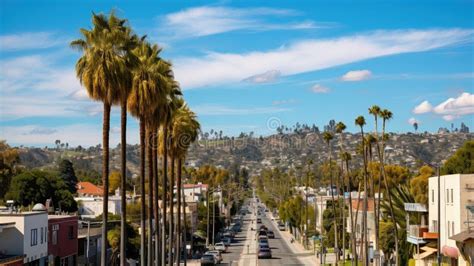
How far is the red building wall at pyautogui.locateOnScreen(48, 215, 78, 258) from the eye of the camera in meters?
61.1

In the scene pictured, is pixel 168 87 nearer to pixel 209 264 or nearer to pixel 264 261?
pixel 209 264

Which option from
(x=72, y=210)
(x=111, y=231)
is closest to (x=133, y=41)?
(x=111, y=231)

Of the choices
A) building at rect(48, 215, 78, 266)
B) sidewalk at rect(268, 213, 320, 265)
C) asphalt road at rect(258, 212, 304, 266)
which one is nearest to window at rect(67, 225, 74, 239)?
building at rect(48, 215, 78, 266)

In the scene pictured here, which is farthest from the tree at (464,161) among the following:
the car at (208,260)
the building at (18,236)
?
the building at (18,236)

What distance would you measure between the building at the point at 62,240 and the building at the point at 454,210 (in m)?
29.4

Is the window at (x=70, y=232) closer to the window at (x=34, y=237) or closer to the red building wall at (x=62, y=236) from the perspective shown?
the red building wall at (x=62, y=236)

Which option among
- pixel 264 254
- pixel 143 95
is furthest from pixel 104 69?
pixel 264 254

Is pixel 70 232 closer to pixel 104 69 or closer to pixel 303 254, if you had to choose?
pixel 104 69

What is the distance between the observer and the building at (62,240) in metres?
61.0

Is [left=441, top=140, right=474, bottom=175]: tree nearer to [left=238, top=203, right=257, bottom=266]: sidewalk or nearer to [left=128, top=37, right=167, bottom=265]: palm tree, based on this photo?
[left=238, top=203, right=257, bottom=266]: sidewalk

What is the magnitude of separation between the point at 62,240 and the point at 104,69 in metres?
31.7

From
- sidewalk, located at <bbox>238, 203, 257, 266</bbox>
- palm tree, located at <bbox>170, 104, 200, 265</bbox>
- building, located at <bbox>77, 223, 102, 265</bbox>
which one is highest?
palm tree, located at <bbox>170, 104, 200, 265</bbox>

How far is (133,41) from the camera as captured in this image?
38.0 metres

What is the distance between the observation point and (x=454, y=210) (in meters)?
59.8
